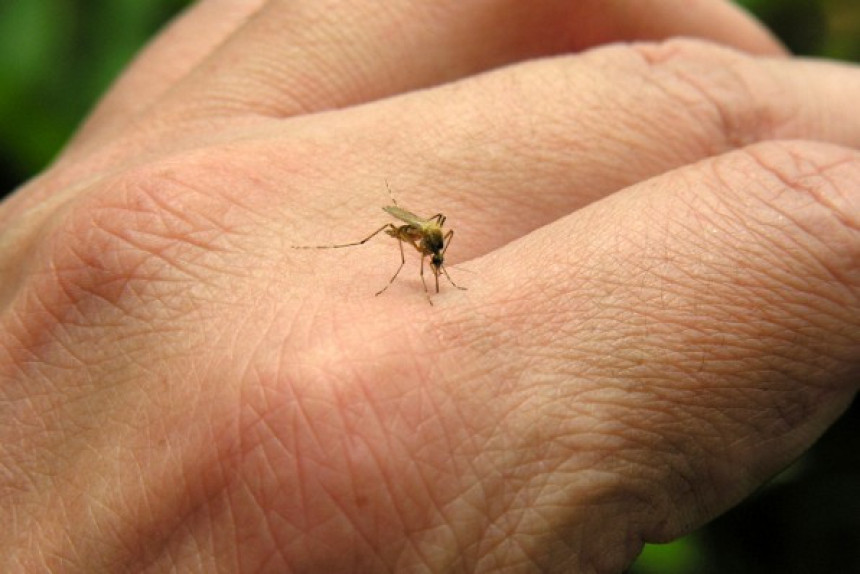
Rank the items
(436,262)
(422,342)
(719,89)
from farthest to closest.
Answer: (719,89), (436,262), (422,342)

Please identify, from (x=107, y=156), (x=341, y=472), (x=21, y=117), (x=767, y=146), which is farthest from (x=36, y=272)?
(x=767, y=146)

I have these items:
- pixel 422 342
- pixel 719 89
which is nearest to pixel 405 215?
pixel 422 342

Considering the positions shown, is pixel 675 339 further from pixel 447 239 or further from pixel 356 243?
pixel 356 243

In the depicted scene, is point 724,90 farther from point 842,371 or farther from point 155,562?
point 155,562

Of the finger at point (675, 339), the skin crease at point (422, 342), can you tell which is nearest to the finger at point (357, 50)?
the skin crease at point (422, 342)

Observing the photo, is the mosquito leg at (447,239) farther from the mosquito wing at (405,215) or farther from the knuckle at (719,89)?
the knuckle at (719,89)
